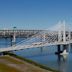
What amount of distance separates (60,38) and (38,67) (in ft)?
195

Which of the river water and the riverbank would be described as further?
the river water

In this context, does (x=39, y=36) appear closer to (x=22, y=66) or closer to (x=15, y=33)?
(x=15, y=33)

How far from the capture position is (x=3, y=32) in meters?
142

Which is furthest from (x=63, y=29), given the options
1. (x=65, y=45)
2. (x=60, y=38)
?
(x=65, y=45)

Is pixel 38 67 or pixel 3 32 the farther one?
pixel 3 32

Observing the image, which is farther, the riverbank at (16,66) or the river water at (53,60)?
the river water at (53,60)

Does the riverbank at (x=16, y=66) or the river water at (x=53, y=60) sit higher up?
the riverbank at (x=16, y=66)

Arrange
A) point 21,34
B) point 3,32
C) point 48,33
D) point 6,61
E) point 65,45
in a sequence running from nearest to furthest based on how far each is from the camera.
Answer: point 6,61, point 65,45, point 48,33, point 3,32, point 21,34

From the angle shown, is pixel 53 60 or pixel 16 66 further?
pixel 53 60

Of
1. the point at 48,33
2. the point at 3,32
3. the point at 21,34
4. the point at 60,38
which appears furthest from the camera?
the point at 21,34

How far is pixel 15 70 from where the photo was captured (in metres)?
38.2

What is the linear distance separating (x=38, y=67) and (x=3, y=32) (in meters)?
102

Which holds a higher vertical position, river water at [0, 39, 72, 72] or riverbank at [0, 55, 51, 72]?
riverbank at [0, 55, 51, 72]

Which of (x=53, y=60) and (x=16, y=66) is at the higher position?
(x=16, y=66)
